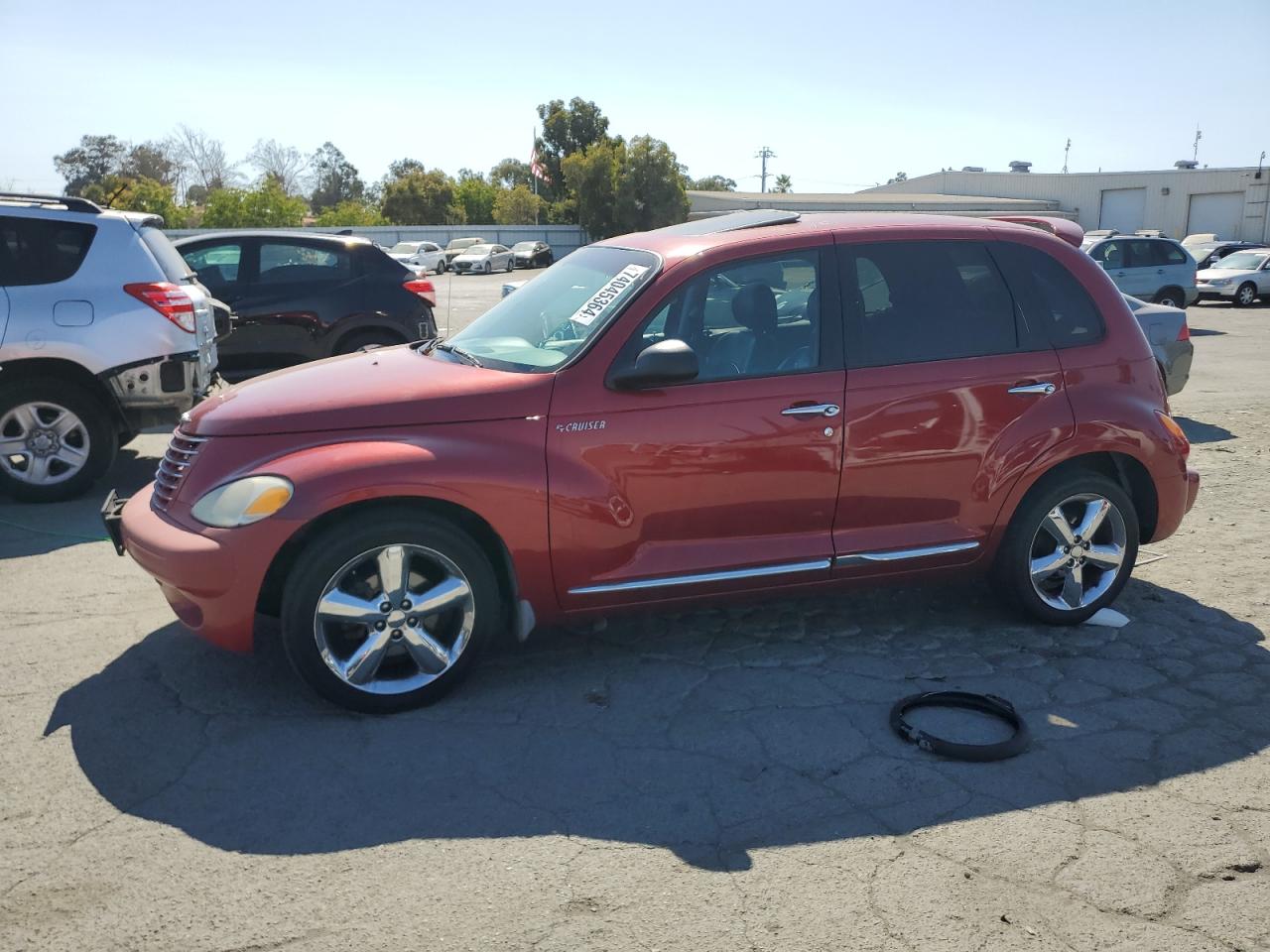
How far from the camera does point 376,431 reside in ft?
13.9

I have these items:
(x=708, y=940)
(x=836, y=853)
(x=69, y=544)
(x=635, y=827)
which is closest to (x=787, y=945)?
(x=708, y=940)

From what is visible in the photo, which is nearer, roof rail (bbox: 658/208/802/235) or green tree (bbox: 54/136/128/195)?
roof rail (bbox: 658/208/802/235)

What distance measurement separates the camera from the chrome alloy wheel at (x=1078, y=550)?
511 centimetres

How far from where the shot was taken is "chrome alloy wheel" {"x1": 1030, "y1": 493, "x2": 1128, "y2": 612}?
5.11m

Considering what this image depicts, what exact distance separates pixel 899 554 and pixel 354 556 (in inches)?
91.6

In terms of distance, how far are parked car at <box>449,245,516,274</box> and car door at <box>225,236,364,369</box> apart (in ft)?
139

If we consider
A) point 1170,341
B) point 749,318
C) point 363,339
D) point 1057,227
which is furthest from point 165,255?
point 1170,341

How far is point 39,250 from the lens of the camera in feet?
24.1

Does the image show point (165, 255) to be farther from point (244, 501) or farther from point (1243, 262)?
point (1243, 262)

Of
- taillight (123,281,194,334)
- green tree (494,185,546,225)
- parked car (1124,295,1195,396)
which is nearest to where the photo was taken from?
taillight (123,281,194,334)

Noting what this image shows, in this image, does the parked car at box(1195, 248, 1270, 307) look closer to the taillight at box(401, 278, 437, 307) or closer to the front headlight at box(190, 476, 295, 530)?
the taillight at box(401, 278, 437, 307)

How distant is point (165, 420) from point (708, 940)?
19.7ft

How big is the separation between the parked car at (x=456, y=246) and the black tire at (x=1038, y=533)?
168ft

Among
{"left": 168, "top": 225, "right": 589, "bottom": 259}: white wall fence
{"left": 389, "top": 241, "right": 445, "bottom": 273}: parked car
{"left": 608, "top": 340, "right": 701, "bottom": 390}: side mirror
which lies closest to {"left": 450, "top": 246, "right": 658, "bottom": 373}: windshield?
{"left": 608, "top": 340, "right": 701, "bottom": 390}: side mirror
